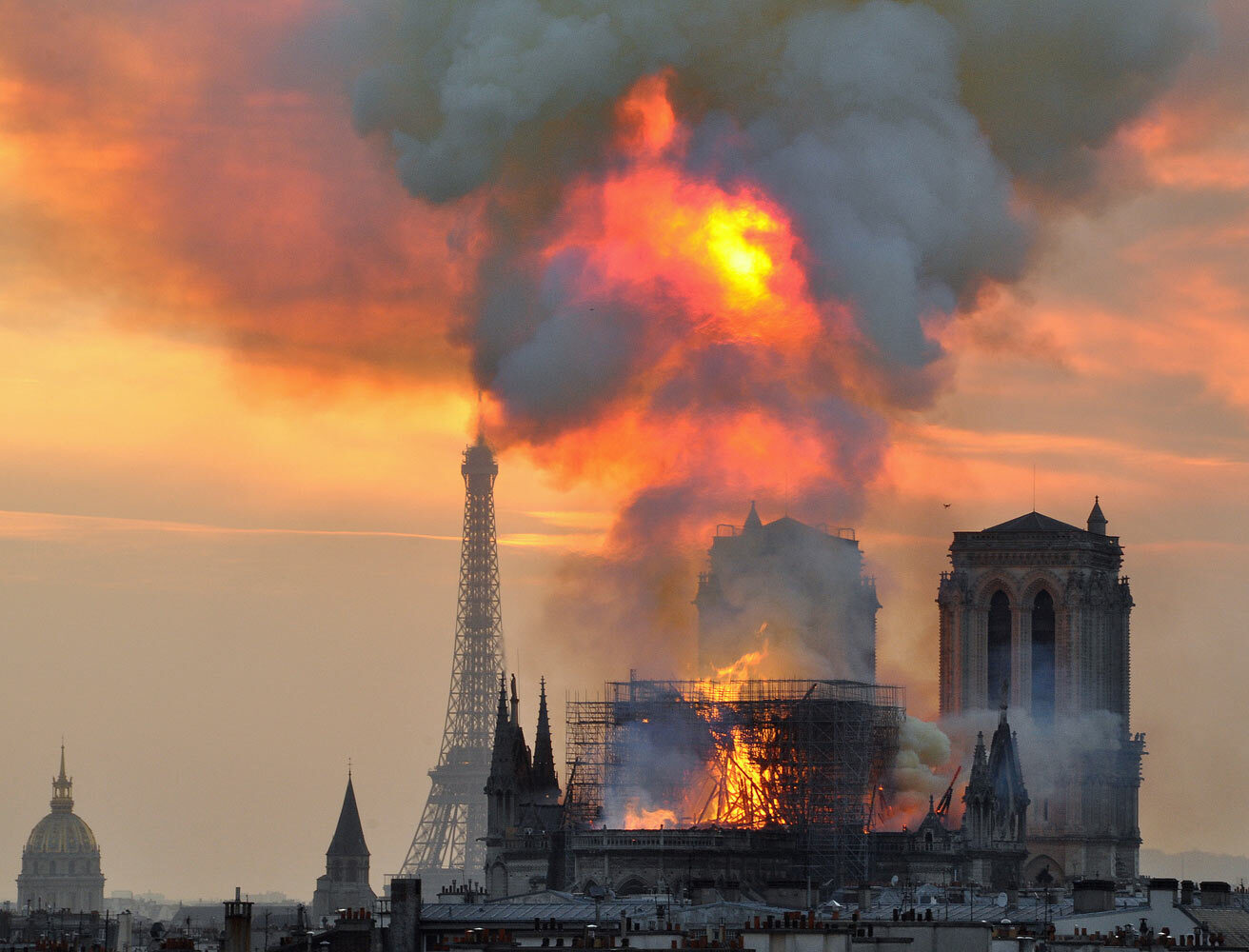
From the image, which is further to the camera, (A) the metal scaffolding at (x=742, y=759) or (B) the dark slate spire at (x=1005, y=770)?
(B) the dark slate spire at (x=1005, y=770)

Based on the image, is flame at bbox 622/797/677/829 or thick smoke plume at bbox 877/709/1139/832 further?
thick smoke plume at bbox 877/709/1139/832

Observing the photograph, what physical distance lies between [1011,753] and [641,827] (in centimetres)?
2254

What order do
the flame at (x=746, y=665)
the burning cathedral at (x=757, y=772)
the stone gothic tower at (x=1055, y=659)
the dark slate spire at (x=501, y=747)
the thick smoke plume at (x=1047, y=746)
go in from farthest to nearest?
the stone gothic tower at (x=1055, y=659) → the thick smoke plume at (x=1047, y=746) → the dark slate spire at (x=501, y=747) → the flame at (x=746, y=665) → the burning cathedral at (x=757, y=772)

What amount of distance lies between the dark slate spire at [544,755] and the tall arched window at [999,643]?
28039mm

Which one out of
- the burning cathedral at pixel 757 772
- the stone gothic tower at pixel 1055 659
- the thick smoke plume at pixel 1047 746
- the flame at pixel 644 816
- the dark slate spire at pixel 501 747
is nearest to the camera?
the burning cathedral at pixel 757 772

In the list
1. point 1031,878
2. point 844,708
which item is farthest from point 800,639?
point 1031,878

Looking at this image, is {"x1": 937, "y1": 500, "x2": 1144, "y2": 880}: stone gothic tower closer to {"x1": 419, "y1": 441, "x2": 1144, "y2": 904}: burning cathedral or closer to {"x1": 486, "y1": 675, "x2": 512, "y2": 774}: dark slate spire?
{"x1": 419, "y1": 441, "x2": 1144, "y2": 904}: burning cathedral

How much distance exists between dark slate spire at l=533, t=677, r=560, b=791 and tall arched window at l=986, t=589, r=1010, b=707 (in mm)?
28039

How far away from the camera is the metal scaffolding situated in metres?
135

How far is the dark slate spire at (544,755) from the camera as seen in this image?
14938cm

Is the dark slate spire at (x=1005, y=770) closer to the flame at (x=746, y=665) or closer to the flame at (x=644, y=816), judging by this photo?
the flame at (x=746, y=665)

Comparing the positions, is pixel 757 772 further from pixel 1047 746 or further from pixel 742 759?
pixel 1047 746

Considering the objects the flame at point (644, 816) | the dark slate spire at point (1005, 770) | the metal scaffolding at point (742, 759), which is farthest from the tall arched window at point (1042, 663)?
the flame at point (644, 816)

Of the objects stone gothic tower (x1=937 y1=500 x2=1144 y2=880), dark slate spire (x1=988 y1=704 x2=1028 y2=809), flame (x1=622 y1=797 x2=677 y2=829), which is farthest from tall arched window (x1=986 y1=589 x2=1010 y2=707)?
flame (x1=622 y1=797 x2=677 y2=829)
